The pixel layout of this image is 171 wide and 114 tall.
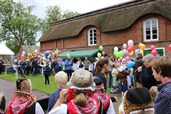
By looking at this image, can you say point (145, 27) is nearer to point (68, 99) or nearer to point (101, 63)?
point (101, 63)

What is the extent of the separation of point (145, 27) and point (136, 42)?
65.0 inches

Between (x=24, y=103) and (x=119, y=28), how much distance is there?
855 inches

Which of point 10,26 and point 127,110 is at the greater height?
point 10,26

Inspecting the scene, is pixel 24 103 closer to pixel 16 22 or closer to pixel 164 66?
pixel 164 66

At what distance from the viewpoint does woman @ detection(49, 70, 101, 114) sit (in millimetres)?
2586

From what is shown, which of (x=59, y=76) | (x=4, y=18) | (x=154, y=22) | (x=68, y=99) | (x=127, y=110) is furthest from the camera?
(x=4, y=18)

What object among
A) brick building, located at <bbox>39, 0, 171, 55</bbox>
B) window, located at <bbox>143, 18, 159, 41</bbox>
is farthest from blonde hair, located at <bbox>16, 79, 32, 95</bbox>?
window, located at <bbox>143, 18, 159, 41</bbox>

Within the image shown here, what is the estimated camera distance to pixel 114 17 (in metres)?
26.3

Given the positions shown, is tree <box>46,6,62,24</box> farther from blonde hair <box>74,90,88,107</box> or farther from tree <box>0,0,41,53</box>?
blonde hair <box>74,90,88,107</box>

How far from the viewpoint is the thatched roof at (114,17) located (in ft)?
70.3

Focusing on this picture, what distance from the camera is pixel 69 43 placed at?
32.2 meters

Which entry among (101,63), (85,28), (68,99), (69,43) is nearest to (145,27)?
(85,28)

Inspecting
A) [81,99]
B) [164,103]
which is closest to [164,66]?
[164,103]

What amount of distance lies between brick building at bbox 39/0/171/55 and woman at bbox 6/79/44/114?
18.6m
